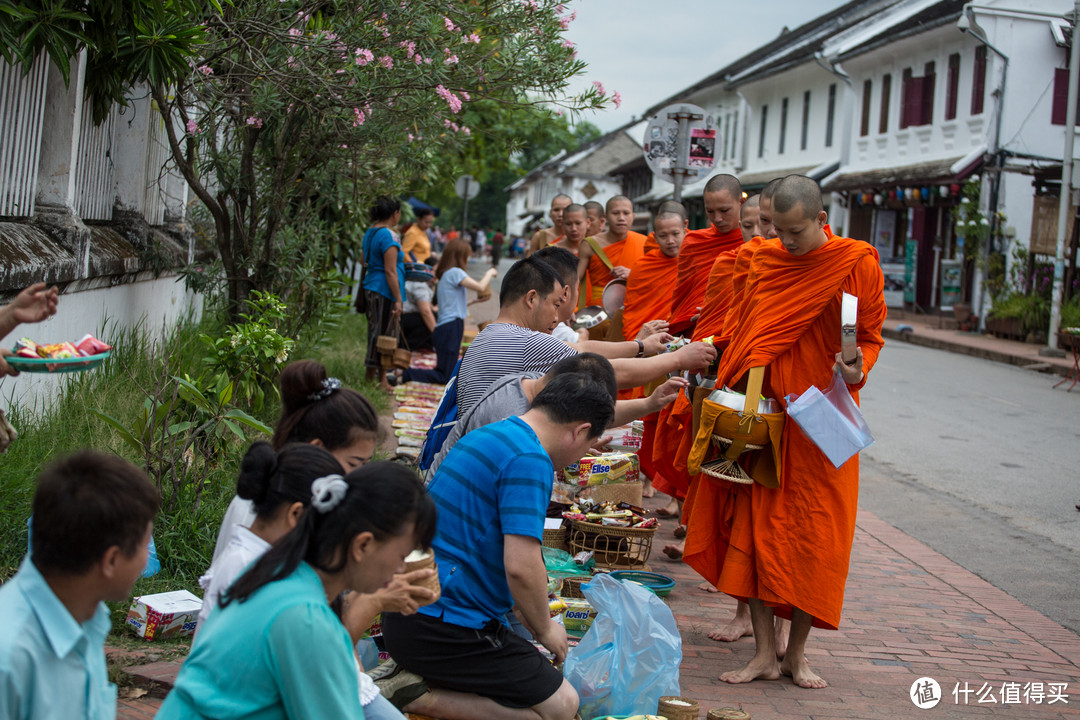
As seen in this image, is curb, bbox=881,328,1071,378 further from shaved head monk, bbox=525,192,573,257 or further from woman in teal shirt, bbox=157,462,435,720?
woman in teal shirt, bbox=157,462,435,720

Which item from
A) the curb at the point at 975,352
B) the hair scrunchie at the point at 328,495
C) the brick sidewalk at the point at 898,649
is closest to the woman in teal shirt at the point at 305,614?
the hair scrunchie at the point at 328,495

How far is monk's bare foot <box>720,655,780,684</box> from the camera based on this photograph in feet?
14.5

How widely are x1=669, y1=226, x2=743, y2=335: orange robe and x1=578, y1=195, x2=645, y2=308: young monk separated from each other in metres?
1.82

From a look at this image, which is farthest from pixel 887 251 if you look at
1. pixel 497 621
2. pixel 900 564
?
pixel 497 621

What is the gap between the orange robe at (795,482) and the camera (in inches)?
173

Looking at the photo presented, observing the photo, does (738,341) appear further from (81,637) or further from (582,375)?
(81,637)

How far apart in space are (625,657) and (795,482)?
1201 mm

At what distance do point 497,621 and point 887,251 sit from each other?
91.7 ft

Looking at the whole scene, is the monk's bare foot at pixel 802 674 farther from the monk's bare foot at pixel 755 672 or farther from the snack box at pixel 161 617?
the snack box at pixel 161 617

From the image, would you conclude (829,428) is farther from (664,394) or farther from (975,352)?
(975,352)

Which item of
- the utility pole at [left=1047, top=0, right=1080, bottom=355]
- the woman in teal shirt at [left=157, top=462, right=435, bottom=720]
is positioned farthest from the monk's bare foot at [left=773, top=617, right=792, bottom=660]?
the utility pole at [left=1047, top=0, right=1080, bottom=355]

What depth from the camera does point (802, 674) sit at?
448 cm

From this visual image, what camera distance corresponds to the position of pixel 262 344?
6.06m

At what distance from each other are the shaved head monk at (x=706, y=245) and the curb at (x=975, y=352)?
42.9ft
